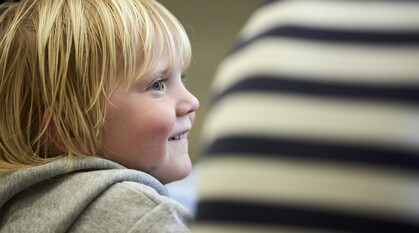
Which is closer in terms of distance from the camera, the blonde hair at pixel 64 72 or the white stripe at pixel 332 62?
the white stripe at pixel 332 62

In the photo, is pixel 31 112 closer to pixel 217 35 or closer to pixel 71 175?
pixel 71 175

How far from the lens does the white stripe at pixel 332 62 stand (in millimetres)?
243

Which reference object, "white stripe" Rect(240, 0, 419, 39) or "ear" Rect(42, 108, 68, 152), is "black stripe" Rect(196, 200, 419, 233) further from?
"ear" Rect(42, 108, 68, 152)

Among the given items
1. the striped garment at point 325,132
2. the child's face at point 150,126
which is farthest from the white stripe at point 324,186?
the child's face at point 150,126

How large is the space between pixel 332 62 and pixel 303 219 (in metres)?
0.06

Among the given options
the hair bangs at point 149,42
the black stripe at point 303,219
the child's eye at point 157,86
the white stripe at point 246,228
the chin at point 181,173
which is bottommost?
the chin at point 181,173

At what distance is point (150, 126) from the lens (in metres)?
0.68

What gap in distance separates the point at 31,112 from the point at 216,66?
1.02 m

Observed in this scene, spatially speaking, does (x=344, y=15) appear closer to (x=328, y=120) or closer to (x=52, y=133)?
(x=328, y=120)

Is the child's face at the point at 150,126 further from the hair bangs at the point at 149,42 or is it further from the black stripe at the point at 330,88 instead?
the black stripe at the point at 330,88

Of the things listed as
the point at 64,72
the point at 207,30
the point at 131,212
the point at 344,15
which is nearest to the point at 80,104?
the point at 64,72

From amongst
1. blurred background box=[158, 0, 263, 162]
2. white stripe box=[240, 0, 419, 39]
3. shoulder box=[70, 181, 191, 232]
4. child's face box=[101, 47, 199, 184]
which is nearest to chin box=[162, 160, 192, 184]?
child's face box=[101, 47, 199, 184]

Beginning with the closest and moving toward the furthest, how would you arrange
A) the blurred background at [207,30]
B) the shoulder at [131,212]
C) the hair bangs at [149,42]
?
the shoulder at [131,212] → the hair bangs at [149,42] → the blurred background at [207,30]

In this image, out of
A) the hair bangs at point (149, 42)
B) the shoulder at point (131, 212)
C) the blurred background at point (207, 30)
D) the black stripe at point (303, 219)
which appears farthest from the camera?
the blurred background at point (207, 30)
